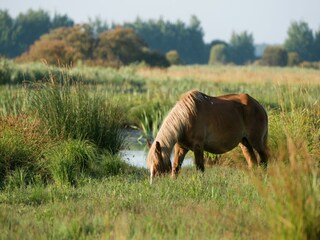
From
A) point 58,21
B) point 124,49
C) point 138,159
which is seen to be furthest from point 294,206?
point 58,21

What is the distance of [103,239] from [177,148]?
421 cm

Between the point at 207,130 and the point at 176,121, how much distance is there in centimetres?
62

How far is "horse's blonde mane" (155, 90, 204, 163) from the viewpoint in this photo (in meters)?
8.59

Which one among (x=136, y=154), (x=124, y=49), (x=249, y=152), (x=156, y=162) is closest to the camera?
(x=156, y=162)

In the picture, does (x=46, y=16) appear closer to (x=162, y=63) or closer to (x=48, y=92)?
(x=162, y=63)

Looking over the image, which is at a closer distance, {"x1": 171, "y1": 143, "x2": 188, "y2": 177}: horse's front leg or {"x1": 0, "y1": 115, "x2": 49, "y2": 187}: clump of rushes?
{"x1": 171, "y1": 143, "x2": 188, "y2": 177}: horse's front leg

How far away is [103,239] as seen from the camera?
509cm

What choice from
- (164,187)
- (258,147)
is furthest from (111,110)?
(164,187)

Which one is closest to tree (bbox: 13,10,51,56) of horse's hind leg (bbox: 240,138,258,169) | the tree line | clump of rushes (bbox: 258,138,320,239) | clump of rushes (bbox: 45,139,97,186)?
the tree line

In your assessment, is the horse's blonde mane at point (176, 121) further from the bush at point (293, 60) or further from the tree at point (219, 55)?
the tree at point (219, 55)

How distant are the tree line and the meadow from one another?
27163 mm

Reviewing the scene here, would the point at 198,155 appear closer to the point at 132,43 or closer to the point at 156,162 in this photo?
the point at 156,162

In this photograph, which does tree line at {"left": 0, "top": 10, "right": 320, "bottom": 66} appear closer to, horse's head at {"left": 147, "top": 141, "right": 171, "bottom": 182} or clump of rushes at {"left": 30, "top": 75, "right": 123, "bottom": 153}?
clump of rushes at {"left": 30, "top": 75, "right": 123, "bottom": 153}

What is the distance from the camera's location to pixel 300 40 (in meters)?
105
